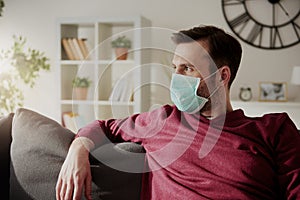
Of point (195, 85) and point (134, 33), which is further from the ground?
point (134, 33)

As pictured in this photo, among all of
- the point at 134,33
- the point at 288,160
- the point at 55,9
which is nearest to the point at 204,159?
the point at 288,160

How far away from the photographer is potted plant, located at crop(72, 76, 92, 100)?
429 cm

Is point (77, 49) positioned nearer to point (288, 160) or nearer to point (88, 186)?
point (88, 186)

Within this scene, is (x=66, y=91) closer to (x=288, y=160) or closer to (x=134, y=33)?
(x=134, y=33)

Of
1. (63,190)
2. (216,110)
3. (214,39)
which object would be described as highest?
(214,39)

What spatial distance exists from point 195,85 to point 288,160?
41 centimetres

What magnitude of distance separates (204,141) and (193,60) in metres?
0.28

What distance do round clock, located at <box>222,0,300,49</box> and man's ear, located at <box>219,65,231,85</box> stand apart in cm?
278

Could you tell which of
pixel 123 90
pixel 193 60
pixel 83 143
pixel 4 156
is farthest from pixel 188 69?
pixel 123 90

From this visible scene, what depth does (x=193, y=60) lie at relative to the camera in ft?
5.26

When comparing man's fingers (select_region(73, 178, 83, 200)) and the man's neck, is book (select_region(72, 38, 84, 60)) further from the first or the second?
man's fingers (select_region(73, 178, 83, 200))

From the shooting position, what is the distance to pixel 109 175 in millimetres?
1516

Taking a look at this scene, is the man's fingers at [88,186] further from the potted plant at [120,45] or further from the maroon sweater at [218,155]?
the potted plant at [120,45]

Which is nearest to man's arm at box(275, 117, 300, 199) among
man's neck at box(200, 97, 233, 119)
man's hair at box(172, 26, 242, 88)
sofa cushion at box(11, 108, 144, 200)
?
man's neck at box(200, 97, 233, 119)
